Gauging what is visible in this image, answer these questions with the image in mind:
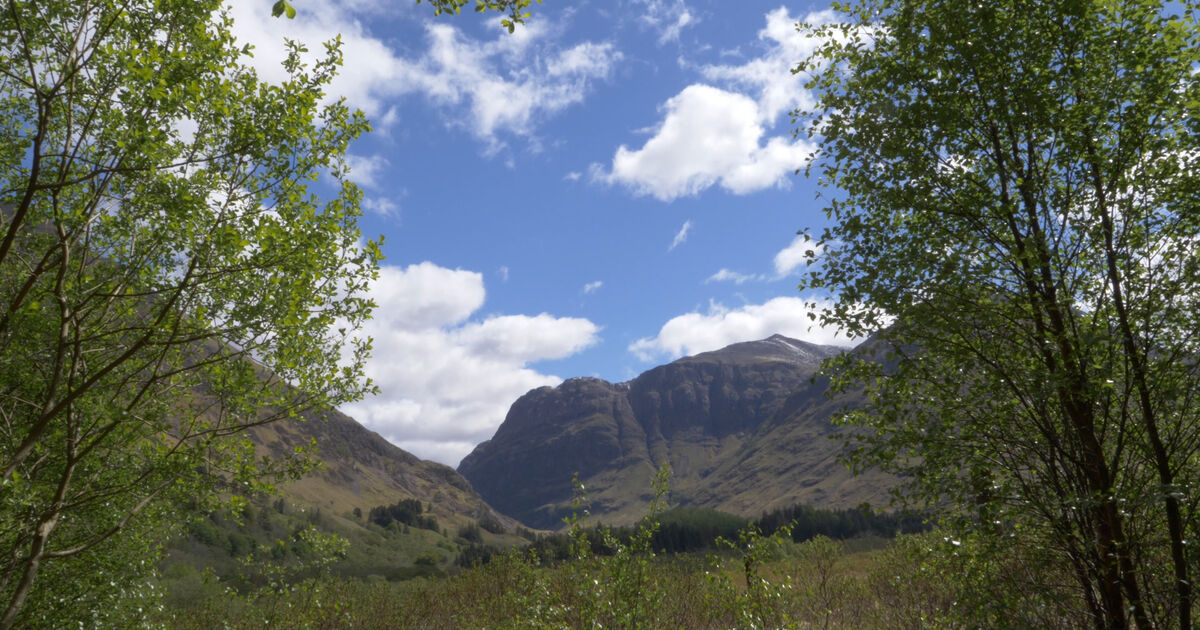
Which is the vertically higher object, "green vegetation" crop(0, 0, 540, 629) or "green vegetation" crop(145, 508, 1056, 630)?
"green vegetation" crop(0, 0, 540, 629)

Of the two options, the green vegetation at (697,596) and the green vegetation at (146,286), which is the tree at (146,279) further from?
the green vegetation at (697,596)

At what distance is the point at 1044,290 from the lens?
8.62 metres

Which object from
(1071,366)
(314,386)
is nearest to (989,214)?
(1071,366)

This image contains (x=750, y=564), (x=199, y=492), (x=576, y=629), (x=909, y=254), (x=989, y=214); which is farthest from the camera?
(x=576, y=629)

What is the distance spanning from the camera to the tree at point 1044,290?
7922mm

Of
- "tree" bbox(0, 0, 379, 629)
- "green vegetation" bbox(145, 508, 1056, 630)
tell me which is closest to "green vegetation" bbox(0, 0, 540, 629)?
"tree" bbox(0, 0, 379, 629)

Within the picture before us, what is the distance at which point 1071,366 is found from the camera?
827 centimetres

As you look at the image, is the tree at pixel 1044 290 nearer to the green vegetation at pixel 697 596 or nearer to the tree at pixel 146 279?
the green vegetation at pixel 697 596

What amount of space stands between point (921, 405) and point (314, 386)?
1056 centimetres

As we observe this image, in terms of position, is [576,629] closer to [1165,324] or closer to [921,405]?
[921,405]

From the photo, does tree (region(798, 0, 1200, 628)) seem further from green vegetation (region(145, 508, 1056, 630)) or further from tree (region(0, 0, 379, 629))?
tree (region(0, 0, 379, 629))

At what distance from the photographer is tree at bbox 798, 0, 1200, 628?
792 centimetres

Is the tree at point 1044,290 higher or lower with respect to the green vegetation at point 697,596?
higher

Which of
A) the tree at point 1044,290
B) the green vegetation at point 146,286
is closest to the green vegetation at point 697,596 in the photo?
the tree at point 1044,290
